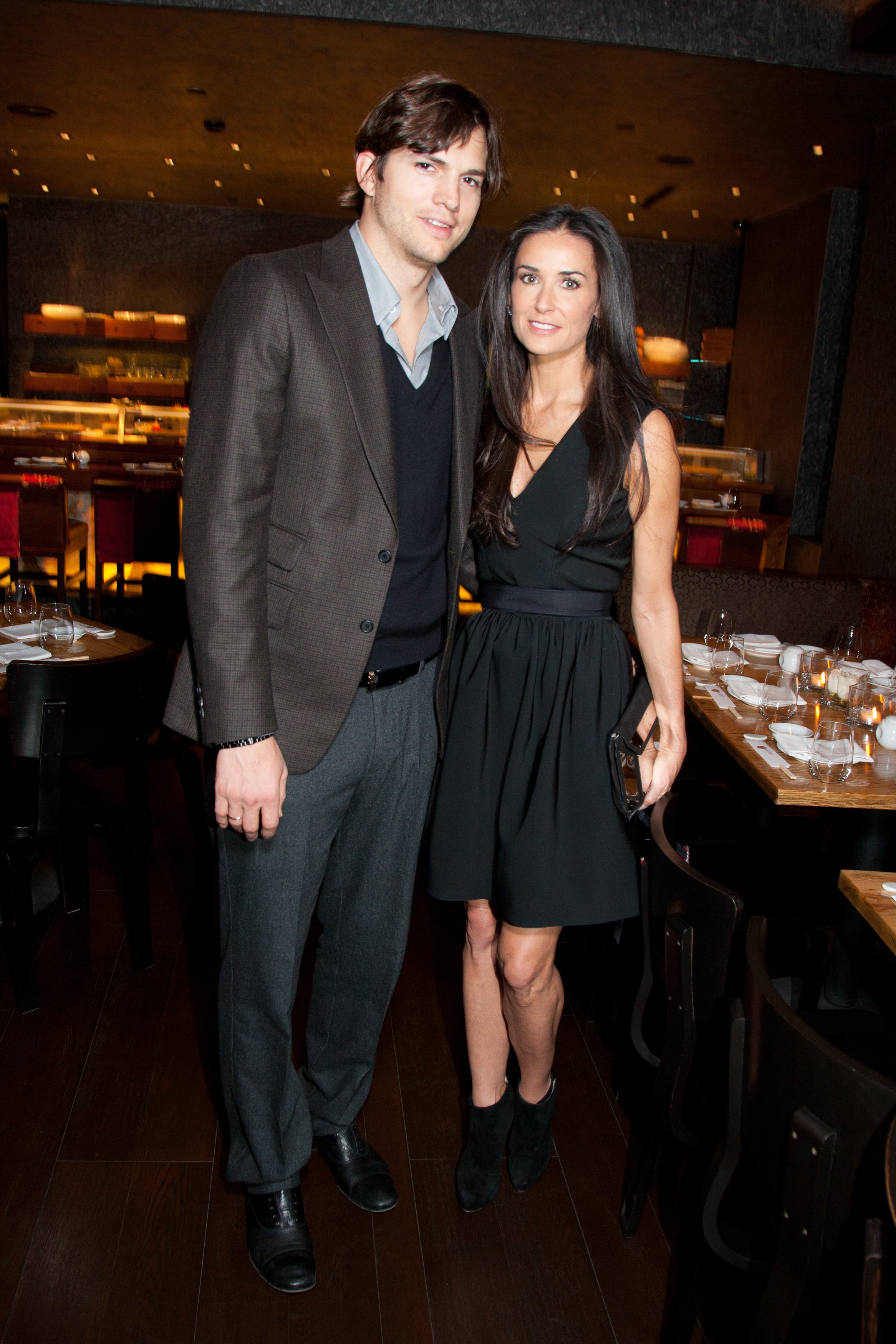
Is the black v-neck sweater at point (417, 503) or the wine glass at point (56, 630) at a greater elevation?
the black v-neck sweater at point (417, 503)

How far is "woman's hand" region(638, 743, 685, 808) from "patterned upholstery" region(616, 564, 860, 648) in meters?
2.70

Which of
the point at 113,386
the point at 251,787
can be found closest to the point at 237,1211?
the point at 251,787

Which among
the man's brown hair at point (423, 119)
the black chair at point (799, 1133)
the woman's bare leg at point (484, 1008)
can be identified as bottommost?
the woman's bare leg at point (484, 1008)

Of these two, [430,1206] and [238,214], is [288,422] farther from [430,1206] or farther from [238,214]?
[238,214]

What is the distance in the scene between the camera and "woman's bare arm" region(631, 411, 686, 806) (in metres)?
1.85

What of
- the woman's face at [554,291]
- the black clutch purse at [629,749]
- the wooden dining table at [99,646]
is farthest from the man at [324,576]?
the wooden dining table at [99,646]

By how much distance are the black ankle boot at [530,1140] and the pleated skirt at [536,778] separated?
0.46m

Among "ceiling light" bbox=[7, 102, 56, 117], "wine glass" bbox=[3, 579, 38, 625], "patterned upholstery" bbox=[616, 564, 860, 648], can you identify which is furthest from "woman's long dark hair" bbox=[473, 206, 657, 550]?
"ceiling light" bbox=[7, 102, 56, 117]

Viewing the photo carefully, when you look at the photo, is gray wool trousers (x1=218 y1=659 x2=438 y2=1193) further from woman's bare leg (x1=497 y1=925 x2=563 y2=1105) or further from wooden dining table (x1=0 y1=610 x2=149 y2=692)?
wooden dining table (x1=0 y1=610 x2=149 y2=692)

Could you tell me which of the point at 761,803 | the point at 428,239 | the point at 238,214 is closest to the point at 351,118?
the point at 238,214

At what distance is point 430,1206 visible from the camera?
2074 mm

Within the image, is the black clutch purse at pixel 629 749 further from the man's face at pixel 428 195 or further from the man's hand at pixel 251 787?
the man's face at pixel 428 195

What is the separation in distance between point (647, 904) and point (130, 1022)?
150cm

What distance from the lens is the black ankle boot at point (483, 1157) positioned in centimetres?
206
